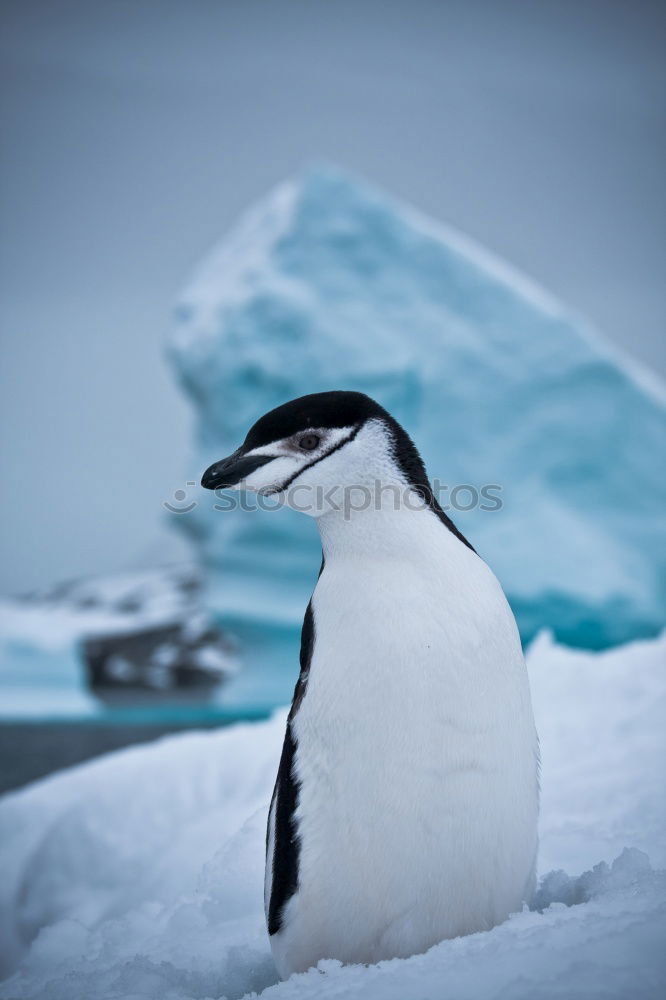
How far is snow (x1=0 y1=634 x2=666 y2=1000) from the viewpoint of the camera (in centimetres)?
88

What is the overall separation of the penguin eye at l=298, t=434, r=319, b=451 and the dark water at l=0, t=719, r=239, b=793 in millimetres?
5408

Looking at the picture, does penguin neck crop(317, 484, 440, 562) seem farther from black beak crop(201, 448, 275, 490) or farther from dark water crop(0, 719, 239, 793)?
dark water crop(0, 719, 239, 793)

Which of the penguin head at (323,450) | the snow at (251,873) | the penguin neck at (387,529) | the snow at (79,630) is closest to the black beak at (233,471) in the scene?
the penguin head at (323,450)

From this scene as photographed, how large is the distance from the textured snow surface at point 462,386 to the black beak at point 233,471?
5.02 metres

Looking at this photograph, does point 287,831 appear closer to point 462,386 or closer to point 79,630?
point 462,386

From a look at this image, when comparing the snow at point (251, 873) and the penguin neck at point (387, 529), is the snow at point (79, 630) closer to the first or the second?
the snow at point (251, 873)

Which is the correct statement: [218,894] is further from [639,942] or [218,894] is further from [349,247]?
[349,247]

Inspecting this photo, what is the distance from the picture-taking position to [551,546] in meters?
6.06

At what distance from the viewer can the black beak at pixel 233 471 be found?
1.13 metres

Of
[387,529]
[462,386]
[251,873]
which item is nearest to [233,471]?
[387,529]

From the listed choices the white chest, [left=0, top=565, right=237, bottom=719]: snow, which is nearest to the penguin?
the white chest

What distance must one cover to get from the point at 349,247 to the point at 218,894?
6025 millimetres

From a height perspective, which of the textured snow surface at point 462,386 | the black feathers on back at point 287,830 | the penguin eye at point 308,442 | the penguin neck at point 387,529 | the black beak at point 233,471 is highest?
the textured snow surface at point 462,386

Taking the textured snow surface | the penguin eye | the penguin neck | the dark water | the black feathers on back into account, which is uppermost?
the textured snow surface
